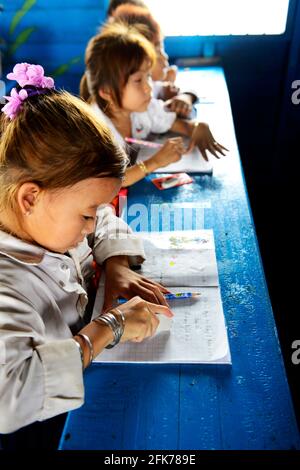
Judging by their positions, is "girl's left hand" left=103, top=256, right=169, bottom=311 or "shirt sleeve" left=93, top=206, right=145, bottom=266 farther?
"shirt sleeve" left=93, top=206, right=145, bottom=266

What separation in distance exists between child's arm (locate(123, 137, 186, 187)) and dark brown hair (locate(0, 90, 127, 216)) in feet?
2.22

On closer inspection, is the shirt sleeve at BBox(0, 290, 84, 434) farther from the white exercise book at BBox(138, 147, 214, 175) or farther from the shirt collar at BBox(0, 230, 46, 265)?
the white exercise book at BBox(138, 147, 214, 175)

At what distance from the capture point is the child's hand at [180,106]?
1.99 meters

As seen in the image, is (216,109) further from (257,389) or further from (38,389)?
(38,389)

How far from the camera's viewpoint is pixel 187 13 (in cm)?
266

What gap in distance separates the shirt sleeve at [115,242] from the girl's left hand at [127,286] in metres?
0.04

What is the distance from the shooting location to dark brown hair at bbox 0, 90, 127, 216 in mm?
797

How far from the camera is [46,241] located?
0.87 m

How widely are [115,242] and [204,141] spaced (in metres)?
0.76

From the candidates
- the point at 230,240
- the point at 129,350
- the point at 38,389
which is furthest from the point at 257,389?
A: the point at 230,240

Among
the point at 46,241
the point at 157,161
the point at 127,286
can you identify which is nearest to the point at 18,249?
the point at 46,241

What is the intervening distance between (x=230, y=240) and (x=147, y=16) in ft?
4.52

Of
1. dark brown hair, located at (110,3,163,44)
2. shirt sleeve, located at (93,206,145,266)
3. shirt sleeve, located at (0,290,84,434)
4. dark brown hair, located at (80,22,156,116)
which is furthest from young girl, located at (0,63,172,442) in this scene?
dark brown hair, located at (110,3,163,44)

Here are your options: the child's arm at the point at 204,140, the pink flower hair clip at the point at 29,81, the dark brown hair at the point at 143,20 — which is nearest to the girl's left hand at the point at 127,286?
the pink flower hair clip at the point at 29,81
